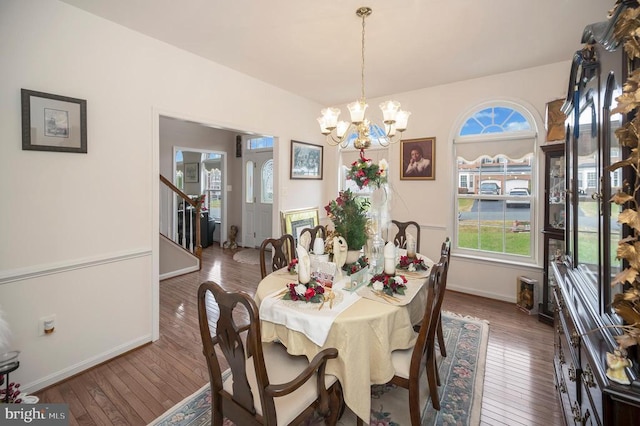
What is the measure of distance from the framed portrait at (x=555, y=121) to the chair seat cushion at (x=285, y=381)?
345cm

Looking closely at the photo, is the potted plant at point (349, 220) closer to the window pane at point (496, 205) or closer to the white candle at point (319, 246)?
the white candle at point (319, 246)

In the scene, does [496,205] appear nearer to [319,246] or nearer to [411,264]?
[411,264]

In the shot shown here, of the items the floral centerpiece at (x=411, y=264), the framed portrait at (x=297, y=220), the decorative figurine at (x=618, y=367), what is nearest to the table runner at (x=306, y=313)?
the floral centerpiece at (x=411, y=264)

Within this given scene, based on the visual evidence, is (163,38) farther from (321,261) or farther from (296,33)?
(321,261)

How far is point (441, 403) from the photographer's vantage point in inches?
80.6

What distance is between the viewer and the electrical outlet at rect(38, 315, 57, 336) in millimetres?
2205

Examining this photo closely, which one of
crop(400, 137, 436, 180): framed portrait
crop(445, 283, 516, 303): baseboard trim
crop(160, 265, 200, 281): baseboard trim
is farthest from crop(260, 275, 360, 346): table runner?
crop(160, 265, 200, 281): baseboard trim

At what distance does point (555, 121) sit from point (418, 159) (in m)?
1.66

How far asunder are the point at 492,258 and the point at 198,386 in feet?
12.5

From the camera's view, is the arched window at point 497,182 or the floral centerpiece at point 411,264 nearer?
the floral centerpiece at point 411,264

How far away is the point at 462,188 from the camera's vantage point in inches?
167

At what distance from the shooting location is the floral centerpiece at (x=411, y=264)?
243cm

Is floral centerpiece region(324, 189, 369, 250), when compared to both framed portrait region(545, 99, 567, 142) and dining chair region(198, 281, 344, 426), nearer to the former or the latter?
dining chair region(198, 281, 344, 426)

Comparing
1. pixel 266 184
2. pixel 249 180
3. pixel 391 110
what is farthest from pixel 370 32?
pixel 249 180
